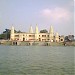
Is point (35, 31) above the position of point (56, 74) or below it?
above

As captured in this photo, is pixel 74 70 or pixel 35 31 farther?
pixel 35 31

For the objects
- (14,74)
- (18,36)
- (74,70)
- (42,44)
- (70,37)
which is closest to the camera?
(14,74)

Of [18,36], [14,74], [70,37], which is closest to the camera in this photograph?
[14,74]

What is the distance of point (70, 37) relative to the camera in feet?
362

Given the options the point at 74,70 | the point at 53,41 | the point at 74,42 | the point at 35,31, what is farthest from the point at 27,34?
the point at 74,70

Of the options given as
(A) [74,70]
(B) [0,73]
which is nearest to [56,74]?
→ (A) [74,70]

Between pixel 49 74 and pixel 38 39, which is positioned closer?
pixel 49 74

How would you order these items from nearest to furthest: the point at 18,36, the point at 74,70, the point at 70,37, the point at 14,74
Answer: the point at 14,74
the point at 74,70
the point at 18,36
the point at 70,37

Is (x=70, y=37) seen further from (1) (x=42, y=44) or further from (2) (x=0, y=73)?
(2) (x=0, y=73)

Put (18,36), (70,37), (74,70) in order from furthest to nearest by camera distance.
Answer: (70,37)
(18,36)
(74,70)

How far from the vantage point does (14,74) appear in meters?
14.5

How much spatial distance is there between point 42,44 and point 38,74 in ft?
269

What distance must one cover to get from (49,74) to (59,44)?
82.9 m

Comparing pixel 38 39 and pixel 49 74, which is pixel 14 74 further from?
pixel 38 39
